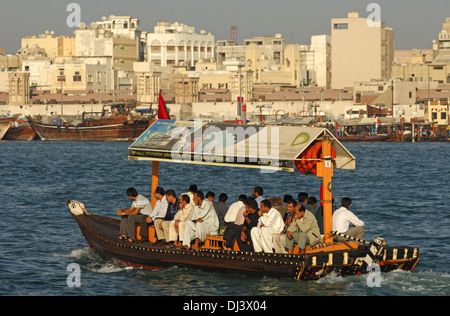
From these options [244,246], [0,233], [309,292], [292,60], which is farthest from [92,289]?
[292,60]

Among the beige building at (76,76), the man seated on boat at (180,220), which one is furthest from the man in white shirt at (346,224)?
the beige building at (76,76)

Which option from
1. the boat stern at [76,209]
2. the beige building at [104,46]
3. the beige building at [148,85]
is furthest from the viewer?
the beige building at [104,46]

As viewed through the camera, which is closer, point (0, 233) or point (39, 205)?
point (0, 233)

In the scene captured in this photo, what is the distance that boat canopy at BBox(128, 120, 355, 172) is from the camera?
2059 centimetres

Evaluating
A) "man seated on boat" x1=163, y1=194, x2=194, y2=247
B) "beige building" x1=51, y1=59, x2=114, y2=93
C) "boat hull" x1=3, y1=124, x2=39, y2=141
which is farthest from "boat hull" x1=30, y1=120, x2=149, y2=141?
"man seated on boat" x1=163, y1=194, x2=194, y2=247

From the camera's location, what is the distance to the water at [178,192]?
20.8 meters

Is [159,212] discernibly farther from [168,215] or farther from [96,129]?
[96,129]

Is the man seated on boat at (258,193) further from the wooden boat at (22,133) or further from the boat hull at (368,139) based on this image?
the wooden boat at (22,133)

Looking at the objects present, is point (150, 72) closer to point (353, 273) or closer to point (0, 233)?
point (0, 233)

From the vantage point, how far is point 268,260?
2056 cm

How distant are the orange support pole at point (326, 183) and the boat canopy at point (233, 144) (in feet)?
1.21

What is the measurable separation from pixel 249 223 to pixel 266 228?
62 centimetres

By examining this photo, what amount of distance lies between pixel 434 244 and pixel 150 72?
4289 inches

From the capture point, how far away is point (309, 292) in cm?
1991
